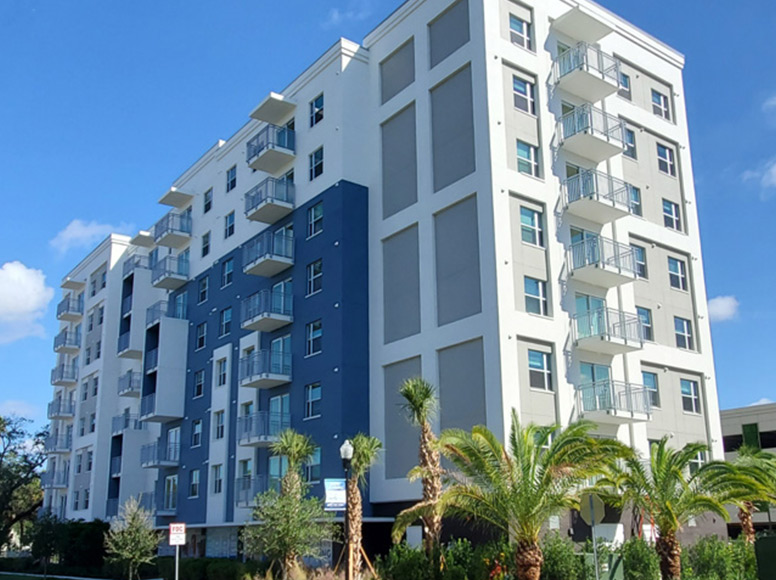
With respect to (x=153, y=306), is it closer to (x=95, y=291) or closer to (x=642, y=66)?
(x=95, y=291)

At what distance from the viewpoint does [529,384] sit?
1190 inches

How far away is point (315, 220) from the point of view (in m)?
38.9

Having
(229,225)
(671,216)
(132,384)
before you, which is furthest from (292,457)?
(132,384)

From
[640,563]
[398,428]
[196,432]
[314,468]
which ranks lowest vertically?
[640,563]

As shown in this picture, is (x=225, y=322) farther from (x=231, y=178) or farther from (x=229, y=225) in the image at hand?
(x=231, y=178)

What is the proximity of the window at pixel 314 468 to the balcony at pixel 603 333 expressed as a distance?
1152 centimetres

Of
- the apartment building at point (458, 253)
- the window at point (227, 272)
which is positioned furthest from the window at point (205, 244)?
the apartment building at point (458, 253)

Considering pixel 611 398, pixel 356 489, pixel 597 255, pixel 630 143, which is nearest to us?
pixel 356 489

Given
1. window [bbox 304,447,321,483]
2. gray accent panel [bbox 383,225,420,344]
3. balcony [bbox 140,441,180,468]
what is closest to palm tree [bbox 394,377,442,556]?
gray accent panel [bbox 383,225,420,344]

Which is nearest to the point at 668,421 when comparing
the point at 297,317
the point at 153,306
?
the point at 297,317

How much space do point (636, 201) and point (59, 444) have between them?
47.5 metres

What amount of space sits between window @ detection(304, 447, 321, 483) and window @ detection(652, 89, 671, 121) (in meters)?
22.4

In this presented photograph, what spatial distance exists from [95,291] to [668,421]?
4592 cm

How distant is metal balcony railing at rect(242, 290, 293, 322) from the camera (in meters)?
39.1
